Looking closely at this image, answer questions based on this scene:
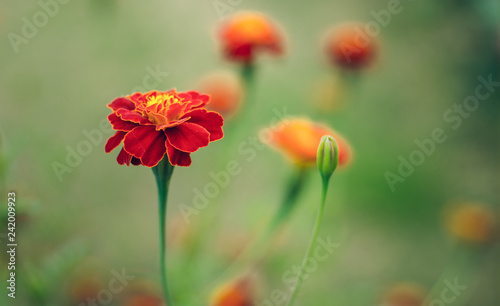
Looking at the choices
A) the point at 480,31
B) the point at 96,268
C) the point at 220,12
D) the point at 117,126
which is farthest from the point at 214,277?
the point at 480,31

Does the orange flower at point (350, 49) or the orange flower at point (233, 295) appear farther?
the orange flower at point (350, 49)

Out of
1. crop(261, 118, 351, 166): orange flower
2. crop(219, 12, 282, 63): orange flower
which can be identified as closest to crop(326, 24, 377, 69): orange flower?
crop(219, 12, 282, 63): orange flower

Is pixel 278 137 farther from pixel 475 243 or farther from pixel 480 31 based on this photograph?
pixel 480 31

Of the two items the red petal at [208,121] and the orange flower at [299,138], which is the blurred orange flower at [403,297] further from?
the red petal at [208,121]

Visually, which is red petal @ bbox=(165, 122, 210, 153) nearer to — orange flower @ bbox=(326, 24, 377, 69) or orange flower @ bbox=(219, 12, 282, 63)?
orange flower @ bbox=(219, 12, 282, 63)

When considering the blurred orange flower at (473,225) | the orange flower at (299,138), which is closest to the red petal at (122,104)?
the orange flower at (299,138)

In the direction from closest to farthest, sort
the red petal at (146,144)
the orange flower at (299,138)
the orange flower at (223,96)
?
the red petal at (146,144)
the orange flower at (299,138)
the orange flower at (223,96)

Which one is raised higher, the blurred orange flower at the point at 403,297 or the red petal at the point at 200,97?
the red petal at the point at 200,97
